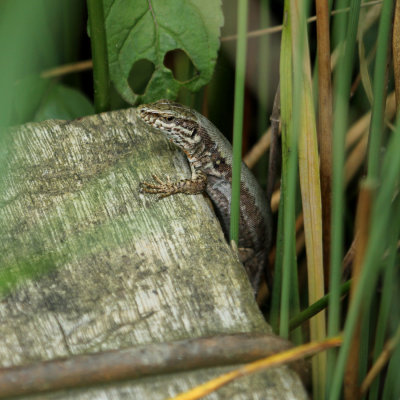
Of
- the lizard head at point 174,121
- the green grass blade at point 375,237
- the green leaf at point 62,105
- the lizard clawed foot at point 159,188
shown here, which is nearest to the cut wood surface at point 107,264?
the lizard clawed foot at point 159,188

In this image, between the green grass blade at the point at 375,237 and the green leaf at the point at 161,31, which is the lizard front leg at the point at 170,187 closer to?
the green leaf at the point at 161,31

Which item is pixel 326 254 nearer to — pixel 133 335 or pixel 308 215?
pixel 308 215

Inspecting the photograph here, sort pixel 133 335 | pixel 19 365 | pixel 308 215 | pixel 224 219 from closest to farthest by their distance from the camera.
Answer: pixel 19 365 < pixel 133 335 < pixel 308 215 < pixel 224 219

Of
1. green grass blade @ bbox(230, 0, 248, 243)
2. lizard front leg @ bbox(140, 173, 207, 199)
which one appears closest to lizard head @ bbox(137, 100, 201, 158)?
lizard front leg @ bbox(140, 173, 207, 199)

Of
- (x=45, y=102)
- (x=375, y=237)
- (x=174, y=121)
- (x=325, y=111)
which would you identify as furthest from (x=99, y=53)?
(x=375, y=237)

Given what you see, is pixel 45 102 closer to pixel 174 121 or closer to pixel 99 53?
pixel 99 53

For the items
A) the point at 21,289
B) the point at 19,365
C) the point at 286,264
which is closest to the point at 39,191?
the point at 21,289
